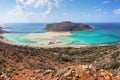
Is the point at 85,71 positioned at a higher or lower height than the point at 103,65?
higher

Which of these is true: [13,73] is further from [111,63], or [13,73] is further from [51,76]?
[111,63]

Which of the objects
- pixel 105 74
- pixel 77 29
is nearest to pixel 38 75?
pixel 105 74

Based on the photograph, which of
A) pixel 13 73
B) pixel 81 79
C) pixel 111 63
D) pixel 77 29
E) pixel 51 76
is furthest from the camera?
pixel 77 29

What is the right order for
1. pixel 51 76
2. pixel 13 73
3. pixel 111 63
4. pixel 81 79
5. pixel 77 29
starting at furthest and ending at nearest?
1. pixel 77 29
2. pixel 111 63
3. pixel 13 73
4. pixel 51 76
5. pixel 81 79

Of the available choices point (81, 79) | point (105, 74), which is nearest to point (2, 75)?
point (81, 79)

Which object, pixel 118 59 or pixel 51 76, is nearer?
pixel 51 76

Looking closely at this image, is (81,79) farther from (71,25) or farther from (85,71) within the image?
(71,25)

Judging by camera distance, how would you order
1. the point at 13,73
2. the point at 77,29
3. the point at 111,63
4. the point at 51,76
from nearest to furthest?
the point at 51,76, the point at 13,73, the point at 111,63, the point at 77,29

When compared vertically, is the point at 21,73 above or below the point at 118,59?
above

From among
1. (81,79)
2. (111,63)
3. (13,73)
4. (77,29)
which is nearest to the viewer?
(81,79)
